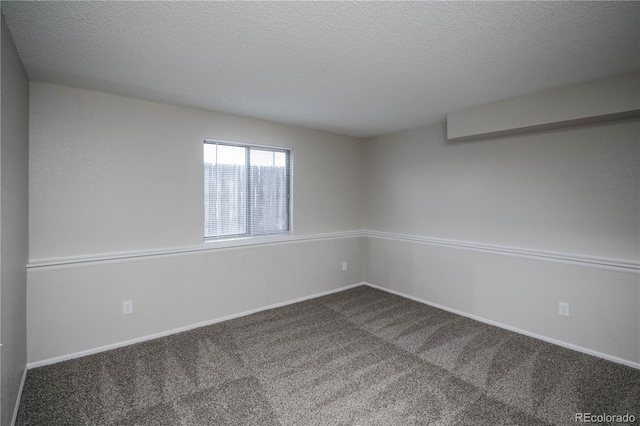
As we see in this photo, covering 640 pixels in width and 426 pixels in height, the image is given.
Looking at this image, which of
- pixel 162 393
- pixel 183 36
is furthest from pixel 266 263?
pixel 183 36

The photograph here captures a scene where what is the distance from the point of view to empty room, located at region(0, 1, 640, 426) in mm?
1807

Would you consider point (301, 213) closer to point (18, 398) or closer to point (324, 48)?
point (324, 48)

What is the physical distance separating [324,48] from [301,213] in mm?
2482

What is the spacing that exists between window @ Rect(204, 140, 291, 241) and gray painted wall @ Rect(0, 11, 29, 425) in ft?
4.83

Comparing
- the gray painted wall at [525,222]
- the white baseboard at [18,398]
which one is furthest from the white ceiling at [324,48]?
the white baseboard at [18,398]

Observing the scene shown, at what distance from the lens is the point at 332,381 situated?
2.28 meters

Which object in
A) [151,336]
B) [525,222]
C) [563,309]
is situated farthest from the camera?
[525,222]

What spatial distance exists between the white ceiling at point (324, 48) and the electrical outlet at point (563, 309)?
6.53ft

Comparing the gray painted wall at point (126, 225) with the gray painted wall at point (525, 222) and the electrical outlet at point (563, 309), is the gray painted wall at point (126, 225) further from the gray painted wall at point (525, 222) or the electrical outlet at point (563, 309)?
the electrical outlet at point (563, 309)

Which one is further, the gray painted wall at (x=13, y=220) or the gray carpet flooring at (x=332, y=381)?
the gray carpet flooring at (x=332, y=381)

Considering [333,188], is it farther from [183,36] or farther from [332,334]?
[183,36]

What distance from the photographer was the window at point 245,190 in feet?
11.3

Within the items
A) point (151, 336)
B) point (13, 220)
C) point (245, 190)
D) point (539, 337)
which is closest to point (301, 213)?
point (245, 190)

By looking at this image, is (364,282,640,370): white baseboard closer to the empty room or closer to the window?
the empty room
